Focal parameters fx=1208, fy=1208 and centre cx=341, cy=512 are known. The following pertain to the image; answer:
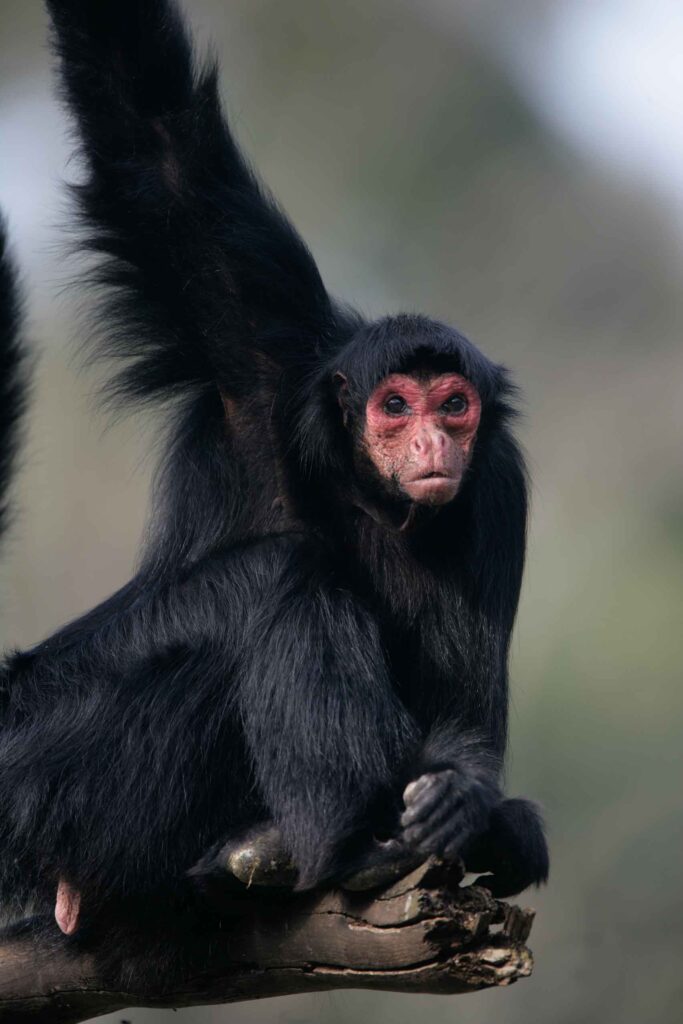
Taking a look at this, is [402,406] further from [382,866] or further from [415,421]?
[382,866]

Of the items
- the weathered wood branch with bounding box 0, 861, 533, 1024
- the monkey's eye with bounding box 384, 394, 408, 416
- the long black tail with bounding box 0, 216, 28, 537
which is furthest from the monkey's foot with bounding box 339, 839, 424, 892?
the long black tail with bounding box 0, 216, 28, 537

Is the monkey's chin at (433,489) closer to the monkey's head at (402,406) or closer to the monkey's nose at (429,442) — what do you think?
the monkey's head at (402,406)

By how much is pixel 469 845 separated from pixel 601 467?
1167 cm

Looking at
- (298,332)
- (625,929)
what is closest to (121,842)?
(298,332)

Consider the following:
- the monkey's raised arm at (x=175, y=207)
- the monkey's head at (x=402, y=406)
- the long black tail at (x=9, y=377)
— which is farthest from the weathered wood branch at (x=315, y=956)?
the monkey's raised arm at (x=175, y=207)

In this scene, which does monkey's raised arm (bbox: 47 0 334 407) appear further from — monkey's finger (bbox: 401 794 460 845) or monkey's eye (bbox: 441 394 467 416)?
monkey's finger (bbox: 401 794 460 845)

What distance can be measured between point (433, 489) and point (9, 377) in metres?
2.22

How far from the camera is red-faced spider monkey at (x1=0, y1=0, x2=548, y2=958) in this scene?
468 centimetres

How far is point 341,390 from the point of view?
529 cm

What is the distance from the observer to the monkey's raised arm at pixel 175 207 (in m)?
5.23

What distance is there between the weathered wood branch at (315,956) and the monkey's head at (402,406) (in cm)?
166

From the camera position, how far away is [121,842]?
15.5 ft

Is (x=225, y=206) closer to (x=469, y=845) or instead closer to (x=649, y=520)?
(x=469, y=845)

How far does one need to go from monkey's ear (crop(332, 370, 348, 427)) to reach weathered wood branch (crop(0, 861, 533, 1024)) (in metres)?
A: 2.03
